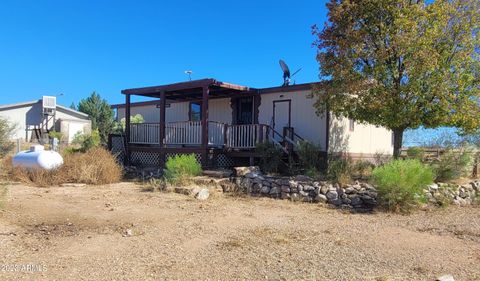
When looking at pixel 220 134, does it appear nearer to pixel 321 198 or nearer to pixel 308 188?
pixel 308 188

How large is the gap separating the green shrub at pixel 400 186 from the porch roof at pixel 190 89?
6.80m

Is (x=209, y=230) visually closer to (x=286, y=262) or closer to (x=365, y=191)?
(x=286, y=262)

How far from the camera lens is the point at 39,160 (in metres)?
12.2

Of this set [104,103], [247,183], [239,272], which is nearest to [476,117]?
[247,183]

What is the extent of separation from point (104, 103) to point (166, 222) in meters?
43.0

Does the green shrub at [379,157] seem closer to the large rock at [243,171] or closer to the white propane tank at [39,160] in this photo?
the large rock at [243,171]

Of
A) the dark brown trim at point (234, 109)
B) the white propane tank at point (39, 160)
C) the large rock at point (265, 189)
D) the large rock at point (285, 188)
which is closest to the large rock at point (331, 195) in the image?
the large rock at point (285, 188)

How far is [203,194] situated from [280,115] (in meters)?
5.93

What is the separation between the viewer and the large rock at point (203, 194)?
33.2 ft

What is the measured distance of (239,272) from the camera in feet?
15.6

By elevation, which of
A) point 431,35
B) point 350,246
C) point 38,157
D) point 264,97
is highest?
point 431,35

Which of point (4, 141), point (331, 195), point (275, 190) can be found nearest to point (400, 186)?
point (331, 195)

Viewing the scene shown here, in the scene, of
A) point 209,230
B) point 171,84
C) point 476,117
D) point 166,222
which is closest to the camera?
point 209,230

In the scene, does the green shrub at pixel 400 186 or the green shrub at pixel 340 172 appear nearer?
the green shrub at pixel 400 186
